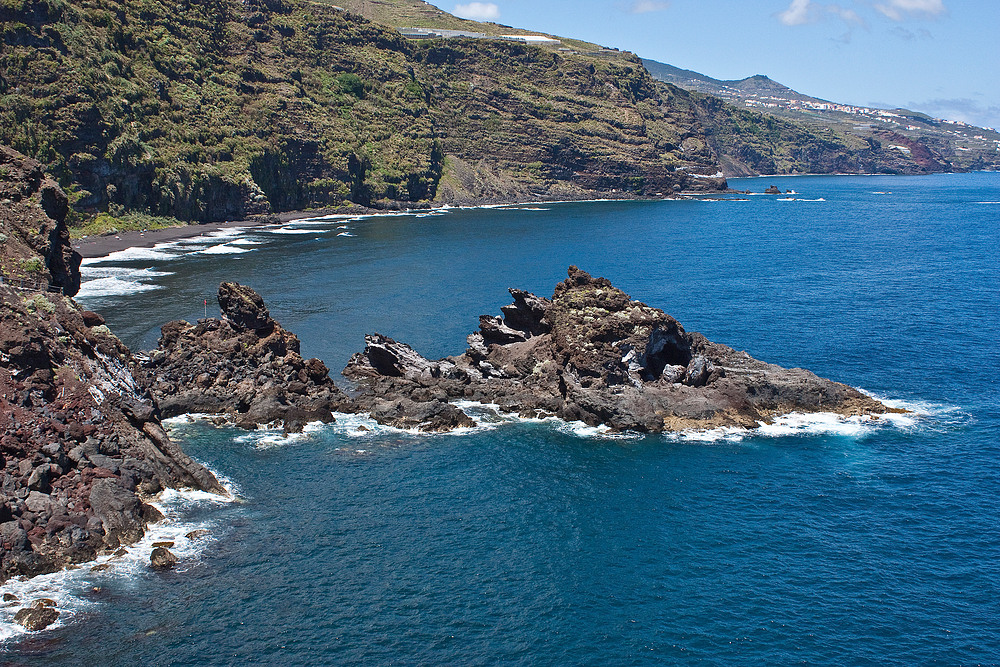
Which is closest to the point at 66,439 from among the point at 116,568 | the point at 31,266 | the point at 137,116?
the point at 116,568

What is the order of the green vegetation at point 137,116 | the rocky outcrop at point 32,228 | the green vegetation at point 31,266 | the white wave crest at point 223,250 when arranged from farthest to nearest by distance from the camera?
the green vegetation at point 137,116, the white wave crest at point 223,250, the rocky outcrop at point 32,228, the green vegetation at point 31,266

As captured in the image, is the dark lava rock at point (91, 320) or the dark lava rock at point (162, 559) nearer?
the dark lava rock at point (162, 559)

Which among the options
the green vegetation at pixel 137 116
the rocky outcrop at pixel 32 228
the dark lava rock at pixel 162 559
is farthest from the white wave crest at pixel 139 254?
the dark lava rock at pixel 162 559

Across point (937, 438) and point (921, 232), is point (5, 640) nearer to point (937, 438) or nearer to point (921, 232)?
point (937, 438)

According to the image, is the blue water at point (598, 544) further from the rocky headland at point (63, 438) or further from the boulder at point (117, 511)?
the rocky headland at point (63, 438)

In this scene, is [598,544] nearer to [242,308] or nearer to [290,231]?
[242,308]

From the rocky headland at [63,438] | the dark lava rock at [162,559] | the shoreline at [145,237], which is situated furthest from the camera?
the shoreline at [145,237]
